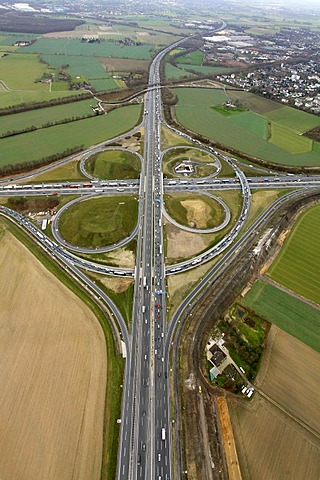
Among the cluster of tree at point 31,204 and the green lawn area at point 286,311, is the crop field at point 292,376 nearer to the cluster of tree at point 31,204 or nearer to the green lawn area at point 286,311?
the green lawn area at point 286,311

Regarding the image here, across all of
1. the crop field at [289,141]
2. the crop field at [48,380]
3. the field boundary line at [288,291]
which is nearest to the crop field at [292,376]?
the field boundary line at [288,291]

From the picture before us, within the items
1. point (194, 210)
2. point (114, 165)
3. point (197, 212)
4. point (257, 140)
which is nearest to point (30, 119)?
point (114, 165)

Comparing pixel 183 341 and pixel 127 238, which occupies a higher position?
pixel 127 238

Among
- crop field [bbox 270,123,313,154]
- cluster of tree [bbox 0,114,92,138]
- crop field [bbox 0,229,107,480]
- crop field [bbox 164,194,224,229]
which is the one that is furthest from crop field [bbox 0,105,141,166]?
crop field [bbox 270,123,313,154]

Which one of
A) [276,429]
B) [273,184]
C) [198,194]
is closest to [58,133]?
[198,194]

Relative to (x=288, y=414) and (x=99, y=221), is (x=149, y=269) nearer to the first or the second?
(x=99, y=221)

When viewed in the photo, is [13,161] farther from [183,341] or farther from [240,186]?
[183,341]
